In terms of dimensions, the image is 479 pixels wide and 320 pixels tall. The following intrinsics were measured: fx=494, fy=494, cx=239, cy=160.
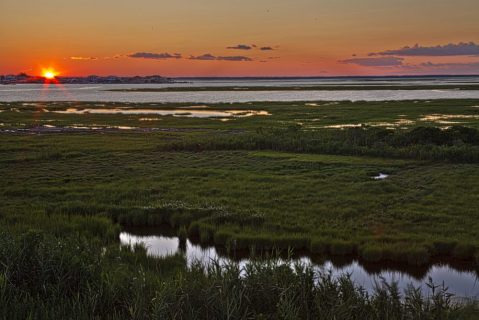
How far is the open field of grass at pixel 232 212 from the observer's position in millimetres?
8172

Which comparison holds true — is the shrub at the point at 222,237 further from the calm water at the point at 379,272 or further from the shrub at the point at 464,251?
the shrub at the point at 464,251

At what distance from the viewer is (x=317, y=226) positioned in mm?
16625

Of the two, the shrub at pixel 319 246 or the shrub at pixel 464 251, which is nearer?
the shrub at pixel 464 251

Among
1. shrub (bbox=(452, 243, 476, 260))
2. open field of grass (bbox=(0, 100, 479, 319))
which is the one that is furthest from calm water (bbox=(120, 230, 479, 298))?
shrub (bbox=(452, 243, 476, 260))

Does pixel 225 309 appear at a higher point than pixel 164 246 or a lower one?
higher

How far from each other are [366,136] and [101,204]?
64.5 feet

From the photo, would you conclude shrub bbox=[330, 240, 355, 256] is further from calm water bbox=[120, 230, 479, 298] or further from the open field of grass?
calm water bbox=[120, 230, 479, 298]

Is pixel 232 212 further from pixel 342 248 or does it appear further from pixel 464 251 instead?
pixel 464 251

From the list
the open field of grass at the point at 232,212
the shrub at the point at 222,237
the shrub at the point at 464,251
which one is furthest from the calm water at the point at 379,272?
the shrub at the point at 464,251

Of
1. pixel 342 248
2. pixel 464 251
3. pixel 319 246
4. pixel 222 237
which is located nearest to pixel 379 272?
pixel 342 248

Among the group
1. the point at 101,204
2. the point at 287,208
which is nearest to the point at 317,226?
the point at 287,208

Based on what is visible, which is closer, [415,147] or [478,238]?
[478,238]

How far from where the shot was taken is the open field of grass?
26.8ft

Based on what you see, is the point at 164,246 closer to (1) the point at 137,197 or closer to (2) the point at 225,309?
(1) the point at 137,197
